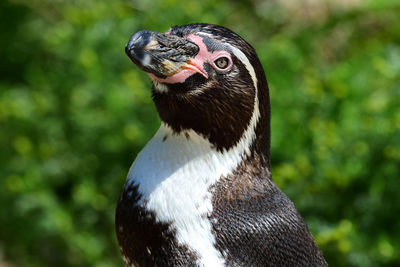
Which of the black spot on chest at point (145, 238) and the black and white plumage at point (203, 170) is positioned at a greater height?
the black and white plumage at point (203, 170)

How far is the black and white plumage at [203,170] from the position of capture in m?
1.59

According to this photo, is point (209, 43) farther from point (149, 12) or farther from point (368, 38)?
point (368, 38)

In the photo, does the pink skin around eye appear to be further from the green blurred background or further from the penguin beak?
the green blurred background

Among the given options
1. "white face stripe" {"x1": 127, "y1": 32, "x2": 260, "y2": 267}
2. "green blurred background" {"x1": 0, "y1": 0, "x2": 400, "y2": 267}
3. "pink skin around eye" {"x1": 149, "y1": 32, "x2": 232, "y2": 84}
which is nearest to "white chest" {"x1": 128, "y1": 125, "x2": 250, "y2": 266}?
"white face stripe" {"x1": 127, "y1": 32, "x2": 260, "y2": 267}

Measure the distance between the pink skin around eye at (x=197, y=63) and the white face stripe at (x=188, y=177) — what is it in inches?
1.9

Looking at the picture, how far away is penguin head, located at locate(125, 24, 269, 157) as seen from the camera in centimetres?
157

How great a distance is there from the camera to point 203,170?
5.41 ft

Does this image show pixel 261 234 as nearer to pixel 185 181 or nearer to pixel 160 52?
pixel 185 181

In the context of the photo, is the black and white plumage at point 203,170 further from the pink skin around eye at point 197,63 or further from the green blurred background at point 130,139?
the green blurred background at point 130,139

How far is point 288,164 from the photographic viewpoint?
324 cm

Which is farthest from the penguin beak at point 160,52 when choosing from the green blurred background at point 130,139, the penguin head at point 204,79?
the green blurred background at point 130,139

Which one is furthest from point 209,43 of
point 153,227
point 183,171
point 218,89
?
point 153,227

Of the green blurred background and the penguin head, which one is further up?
the green blurred background

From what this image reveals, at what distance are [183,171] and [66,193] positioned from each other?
6.77 feet
